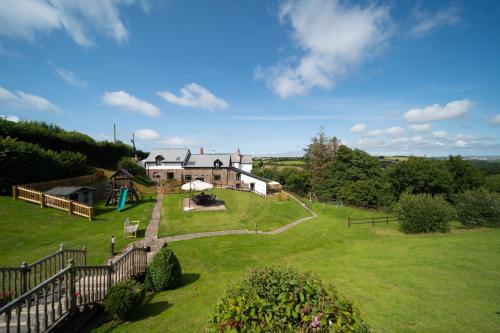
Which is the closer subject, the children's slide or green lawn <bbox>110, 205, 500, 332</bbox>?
green lawn <bbox>110, 205, 500, 332</bbox>

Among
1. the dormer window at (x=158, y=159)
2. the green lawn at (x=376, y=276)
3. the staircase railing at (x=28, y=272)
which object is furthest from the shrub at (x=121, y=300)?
the dormer window at (x=158, y=159)

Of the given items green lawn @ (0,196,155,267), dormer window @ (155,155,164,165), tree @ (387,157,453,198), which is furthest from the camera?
dormer window @ (155,155,164,165)

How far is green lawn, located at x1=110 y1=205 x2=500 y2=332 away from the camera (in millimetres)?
6660

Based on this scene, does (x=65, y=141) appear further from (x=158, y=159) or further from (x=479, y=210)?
(x=479, y=210)

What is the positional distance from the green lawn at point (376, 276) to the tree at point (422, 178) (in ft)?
88.4

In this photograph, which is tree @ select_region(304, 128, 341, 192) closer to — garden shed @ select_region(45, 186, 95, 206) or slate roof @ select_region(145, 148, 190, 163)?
slate roof @ select_region(145, 148, 190, 163)

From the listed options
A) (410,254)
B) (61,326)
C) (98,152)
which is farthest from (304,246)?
(98,152)

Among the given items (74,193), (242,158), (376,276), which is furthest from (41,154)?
(242,158)

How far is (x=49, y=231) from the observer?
15.9 m

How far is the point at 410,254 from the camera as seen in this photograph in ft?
44.4

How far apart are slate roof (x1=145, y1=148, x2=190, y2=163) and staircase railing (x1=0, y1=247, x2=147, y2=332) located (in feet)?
124

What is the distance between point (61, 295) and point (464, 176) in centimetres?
6562

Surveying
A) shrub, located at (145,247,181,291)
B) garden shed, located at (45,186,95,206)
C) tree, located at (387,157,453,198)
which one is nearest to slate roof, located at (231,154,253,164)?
garden shed, located at (45,186,95,206)

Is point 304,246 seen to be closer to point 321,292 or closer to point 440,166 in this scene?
point 321,292
